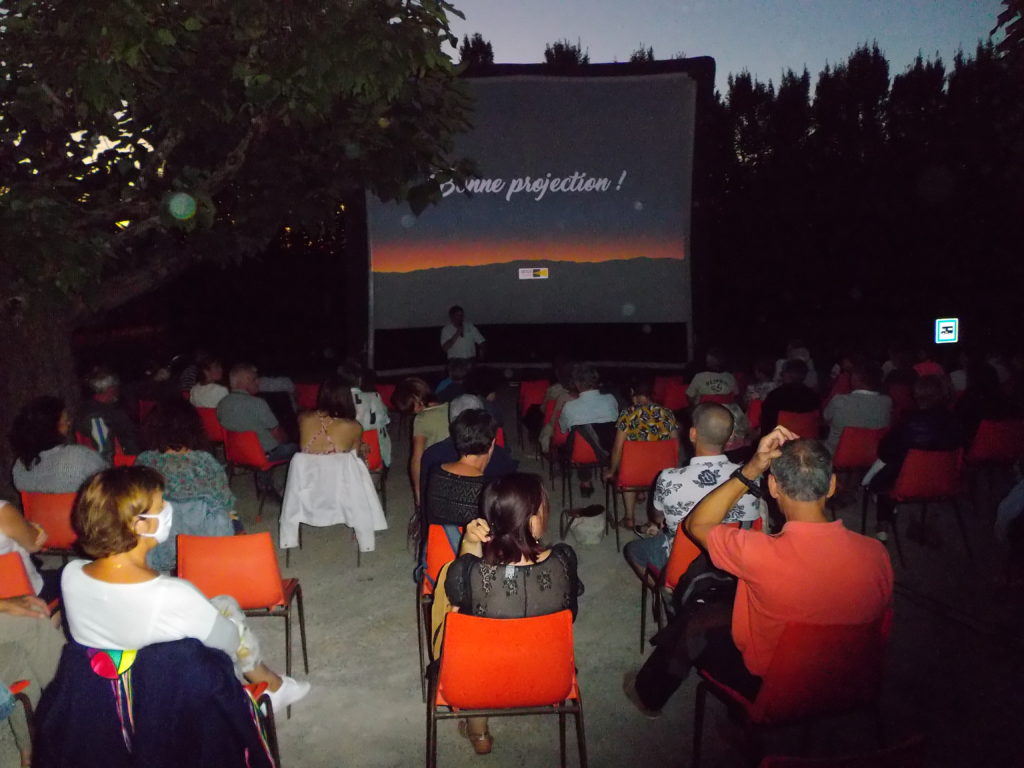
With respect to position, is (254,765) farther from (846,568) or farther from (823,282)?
(823,282)

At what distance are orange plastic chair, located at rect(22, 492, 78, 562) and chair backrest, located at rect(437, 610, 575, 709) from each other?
2.48 meters

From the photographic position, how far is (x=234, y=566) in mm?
3127

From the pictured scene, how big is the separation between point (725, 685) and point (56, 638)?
7.44ft

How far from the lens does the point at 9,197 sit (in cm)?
377

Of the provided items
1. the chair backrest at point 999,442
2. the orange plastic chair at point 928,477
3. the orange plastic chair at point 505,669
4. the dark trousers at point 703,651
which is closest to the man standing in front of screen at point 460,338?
the chair backrest at point 999,442

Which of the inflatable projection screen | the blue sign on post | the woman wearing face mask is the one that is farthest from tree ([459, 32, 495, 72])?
the woman wearing face mask

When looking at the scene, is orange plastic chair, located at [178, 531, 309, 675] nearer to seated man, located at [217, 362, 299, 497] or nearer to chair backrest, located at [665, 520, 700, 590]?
chair backrest, located at [665, 520, 700, 590]

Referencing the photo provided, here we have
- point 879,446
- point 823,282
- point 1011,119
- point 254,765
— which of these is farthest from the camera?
point 823,282

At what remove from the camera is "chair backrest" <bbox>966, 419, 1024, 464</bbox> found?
530 cm

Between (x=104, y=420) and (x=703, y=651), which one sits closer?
(x=703, y=651)

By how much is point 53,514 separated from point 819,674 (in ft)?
11.8

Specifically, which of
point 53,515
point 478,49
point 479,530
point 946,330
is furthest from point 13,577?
point 478,49

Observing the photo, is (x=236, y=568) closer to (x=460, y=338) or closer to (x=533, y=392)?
(x=533, y=392)

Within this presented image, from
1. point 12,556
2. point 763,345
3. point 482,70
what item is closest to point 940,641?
point 12,556
